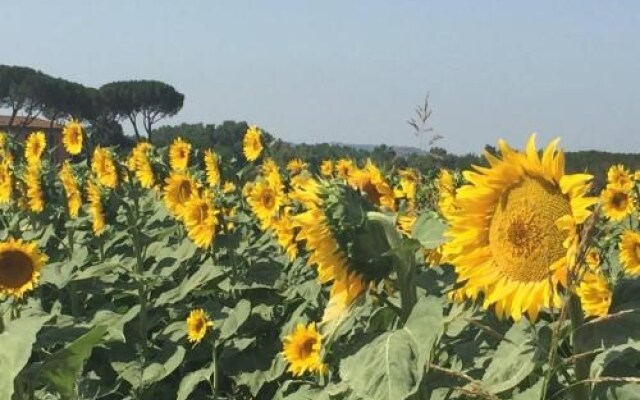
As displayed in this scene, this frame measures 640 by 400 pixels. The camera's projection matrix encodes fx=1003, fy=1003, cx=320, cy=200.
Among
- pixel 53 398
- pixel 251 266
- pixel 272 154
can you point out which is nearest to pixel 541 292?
pixel 53 398

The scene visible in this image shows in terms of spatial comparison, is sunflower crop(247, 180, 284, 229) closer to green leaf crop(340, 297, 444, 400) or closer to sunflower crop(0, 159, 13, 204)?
sunflower crop(0, 159, 13, 204)

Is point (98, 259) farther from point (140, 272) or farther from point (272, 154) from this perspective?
point (272, 154)

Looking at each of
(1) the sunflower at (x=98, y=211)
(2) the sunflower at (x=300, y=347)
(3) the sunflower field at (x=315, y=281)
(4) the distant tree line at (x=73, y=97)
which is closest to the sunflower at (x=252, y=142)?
(3) the sunflower field at (x=315, y=281)

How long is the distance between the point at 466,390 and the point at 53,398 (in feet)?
9.08

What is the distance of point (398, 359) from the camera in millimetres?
1951

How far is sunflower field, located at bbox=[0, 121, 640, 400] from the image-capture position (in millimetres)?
1877

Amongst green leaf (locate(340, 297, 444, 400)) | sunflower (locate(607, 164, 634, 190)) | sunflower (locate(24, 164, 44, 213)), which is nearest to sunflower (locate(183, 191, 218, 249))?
sunflower (locate(24, 164, 44, 213))

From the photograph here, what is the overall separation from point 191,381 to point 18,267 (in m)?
1.30

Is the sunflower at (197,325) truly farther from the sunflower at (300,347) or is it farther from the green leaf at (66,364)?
the green leaf at (66,364)

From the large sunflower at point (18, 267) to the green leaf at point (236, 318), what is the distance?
3.84 ft

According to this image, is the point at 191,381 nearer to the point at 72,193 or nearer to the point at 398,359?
the point at 72,193

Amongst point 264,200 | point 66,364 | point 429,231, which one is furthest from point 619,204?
point 429,231

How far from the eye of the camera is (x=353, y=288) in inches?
85.0

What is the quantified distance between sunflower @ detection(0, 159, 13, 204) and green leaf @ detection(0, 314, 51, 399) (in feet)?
13.7
